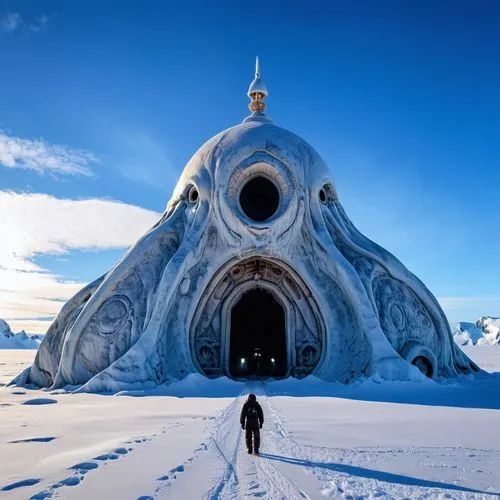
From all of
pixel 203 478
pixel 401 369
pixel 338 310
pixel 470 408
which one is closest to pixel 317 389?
pixel 401 369

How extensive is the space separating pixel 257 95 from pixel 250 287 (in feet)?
28.0

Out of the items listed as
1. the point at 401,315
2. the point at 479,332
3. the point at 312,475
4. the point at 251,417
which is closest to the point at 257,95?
the point at 401,315

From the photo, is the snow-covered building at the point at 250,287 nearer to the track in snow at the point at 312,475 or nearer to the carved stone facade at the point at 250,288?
the carved stone facade at the point at 250,288

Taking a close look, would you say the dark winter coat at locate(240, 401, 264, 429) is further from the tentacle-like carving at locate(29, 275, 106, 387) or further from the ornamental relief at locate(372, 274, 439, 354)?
the tentacle-like carving at locate(29, 275, 106, 387)

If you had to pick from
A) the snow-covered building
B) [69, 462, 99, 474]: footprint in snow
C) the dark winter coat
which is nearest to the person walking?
the dark winter coat

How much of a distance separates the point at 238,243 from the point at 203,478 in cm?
1058

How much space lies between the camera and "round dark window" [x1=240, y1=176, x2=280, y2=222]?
1594 centimetres

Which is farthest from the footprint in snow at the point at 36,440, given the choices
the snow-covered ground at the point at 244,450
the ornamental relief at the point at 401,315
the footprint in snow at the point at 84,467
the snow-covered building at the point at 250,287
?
the ornamental relief at the point at 401,315

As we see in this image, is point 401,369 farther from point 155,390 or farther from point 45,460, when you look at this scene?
point 45,460

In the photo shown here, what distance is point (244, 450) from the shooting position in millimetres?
5137

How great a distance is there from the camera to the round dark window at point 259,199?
Result: 1594 centimetres

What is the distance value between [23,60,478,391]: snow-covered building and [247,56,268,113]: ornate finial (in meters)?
2.74

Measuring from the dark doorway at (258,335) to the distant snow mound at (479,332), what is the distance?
6726 centimetres

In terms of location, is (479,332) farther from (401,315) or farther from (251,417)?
(251,417)
